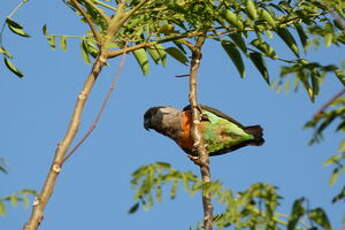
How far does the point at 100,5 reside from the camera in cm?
405

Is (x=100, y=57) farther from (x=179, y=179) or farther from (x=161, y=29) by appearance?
(x=179, y=179)

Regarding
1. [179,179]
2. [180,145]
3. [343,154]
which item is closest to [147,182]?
[179,179]

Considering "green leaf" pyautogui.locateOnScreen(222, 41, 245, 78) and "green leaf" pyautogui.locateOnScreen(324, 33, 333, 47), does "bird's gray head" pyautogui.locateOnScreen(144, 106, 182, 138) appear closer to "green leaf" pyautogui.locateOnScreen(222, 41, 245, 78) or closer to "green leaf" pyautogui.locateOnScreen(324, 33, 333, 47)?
"green leaf" pyautogui.locateOnScreen(222, 41, 245, 78)

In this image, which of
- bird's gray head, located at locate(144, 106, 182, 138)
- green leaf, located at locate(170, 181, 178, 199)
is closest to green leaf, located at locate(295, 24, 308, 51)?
green leaf, located at locate(170, 181, 178, 199)

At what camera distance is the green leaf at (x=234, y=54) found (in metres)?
3.88

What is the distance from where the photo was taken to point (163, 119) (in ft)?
21.8

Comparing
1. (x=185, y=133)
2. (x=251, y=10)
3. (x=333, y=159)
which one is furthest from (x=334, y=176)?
(x=185, y=133)

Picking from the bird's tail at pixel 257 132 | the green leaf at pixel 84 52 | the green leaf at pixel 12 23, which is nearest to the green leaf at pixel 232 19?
the green leaf at pixel 84 52

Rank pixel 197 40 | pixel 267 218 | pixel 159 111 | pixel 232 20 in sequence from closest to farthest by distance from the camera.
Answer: pixel 267 218, pixel 232 20, pixel 197 40, pixel 159 111

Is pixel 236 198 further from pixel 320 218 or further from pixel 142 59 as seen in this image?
pixel 142 59

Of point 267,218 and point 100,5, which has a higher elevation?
point 100,5

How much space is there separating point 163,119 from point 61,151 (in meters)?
3.61

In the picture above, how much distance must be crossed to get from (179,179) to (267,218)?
0.37 metres

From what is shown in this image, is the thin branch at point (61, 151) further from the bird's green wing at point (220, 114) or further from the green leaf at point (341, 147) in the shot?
the bird's green wing at point (220, 114)
